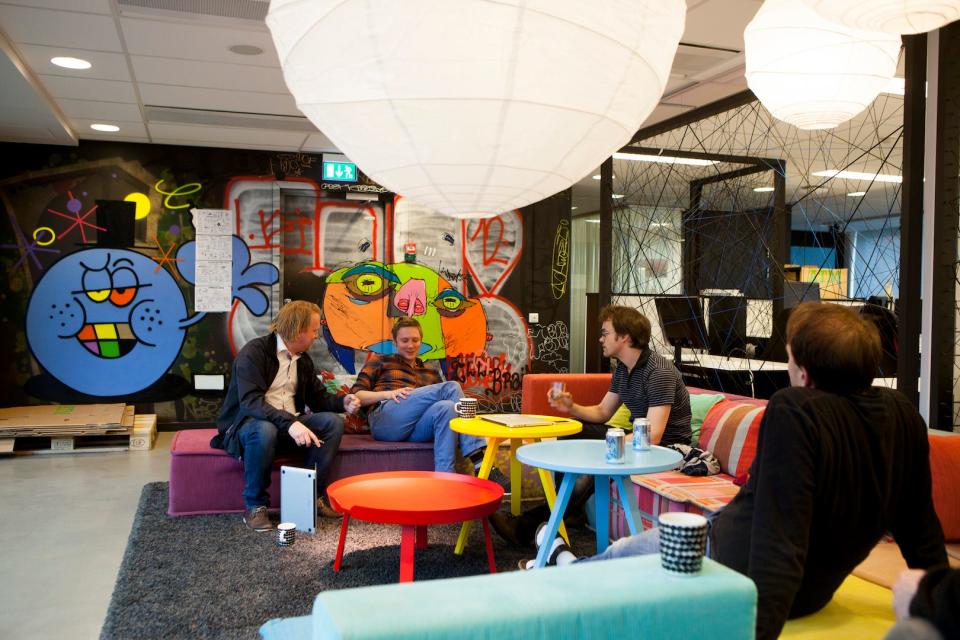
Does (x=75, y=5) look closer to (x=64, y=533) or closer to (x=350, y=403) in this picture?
(x=350, y=403)

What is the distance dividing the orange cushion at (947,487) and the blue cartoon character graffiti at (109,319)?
19.9 ft

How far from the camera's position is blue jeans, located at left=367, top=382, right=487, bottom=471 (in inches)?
173

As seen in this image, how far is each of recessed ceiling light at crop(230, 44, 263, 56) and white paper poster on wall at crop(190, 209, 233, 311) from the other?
2909 mm

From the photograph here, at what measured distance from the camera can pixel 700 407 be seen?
4.12 meters

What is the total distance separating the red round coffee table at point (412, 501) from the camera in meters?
2.88

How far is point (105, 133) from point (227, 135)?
105 cm

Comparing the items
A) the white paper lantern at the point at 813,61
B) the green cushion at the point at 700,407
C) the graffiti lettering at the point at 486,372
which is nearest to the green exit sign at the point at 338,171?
the graffiti lettering at the point at 486,372

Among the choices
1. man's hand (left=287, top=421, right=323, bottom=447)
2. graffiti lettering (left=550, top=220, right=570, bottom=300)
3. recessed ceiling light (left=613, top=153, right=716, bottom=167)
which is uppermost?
recessed ceiling light (left=613, top=153, right=716, bottom=167)

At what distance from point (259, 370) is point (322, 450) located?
1.87 ft

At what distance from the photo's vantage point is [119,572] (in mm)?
3350

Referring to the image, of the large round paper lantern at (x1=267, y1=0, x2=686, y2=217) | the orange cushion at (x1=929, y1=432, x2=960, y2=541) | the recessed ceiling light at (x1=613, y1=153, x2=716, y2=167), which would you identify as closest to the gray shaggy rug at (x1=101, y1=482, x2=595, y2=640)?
the orange cushion at (x1=929, y1=432, x2=960, y2=541)

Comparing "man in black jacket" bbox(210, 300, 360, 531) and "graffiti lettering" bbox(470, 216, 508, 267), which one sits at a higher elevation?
"graffiti lettering" bbox(470, 216, 508, 267)

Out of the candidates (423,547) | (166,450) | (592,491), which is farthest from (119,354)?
(592,491)

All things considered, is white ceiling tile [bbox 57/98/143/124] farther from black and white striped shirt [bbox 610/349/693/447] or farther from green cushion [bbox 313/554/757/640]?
green cushion [bbox 313/554/757/640]
